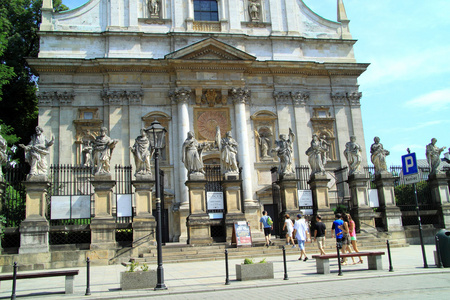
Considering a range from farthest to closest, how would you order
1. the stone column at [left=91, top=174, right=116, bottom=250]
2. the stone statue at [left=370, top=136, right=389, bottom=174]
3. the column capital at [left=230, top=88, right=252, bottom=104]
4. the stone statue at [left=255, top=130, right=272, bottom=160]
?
the stone statue at [left=255, top=130, right=272, bottom=160] < the column capital at [left=230, top=88, right=252, bottom=104] < the stone statue at [left=370, top=136, right=389, bottom=174] < the stone column at [left=91, top=174, right=116, bottom=250]

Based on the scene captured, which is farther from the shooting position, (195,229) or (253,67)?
(253,67)

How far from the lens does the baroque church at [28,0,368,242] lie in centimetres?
2955

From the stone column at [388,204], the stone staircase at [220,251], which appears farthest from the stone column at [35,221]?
the stone column at [388,204]

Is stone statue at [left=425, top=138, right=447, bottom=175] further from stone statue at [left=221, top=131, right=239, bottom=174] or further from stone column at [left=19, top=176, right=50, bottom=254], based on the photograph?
stone column at [left=19, top=176, right=50, bottom=254]

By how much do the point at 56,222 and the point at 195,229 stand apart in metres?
5.74

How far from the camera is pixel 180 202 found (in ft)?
93.9

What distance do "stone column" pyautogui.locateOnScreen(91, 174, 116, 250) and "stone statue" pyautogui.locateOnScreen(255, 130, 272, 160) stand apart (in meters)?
14.4

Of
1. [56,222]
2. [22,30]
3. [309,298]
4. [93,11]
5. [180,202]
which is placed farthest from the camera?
[22,30]

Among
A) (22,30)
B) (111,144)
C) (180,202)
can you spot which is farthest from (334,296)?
(22,30)

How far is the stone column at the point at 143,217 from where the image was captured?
18.3 meters

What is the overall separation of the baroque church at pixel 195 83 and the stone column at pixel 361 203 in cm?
795

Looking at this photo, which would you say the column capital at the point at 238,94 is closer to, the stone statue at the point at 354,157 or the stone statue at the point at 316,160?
the stone statue at the point at 316,160

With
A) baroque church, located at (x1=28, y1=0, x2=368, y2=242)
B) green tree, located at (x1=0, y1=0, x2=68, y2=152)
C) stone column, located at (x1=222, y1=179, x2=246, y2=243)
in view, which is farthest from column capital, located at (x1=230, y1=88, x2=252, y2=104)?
green tree, located at (x1=0, y1=0, x2=68, y2=152)

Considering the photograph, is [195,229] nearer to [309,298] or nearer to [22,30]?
[309,298]
